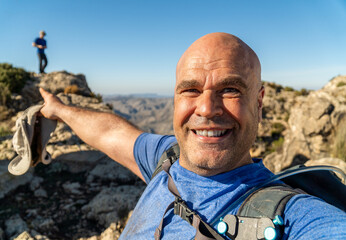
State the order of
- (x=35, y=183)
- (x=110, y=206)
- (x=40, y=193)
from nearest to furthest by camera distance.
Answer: (x=110, y=206)
(x=40, y=193)
(x=35, y=183)

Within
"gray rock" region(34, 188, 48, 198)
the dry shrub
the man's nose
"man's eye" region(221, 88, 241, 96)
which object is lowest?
"gray rock" region(34, 188, 48, 198)

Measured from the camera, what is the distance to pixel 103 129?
10.3ft

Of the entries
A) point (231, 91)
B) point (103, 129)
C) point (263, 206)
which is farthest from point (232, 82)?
point (103, 129)

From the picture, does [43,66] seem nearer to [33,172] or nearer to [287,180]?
[33,172]

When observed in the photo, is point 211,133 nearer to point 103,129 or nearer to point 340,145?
point 103,129

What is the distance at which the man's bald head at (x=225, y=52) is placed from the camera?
66.4 inches

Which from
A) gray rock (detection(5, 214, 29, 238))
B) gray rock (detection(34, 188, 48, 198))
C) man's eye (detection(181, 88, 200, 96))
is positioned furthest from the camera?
gray rock (detection(34, 188, 48, 198))

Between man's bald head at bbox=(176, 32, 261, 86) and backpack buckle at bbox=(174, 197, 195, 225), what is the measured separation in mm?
1066

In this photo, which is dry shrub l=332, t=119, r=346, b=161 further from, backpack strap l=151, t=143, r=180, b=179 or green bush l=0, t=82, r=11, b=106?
green bush l=0, t=82, r=11, b=106

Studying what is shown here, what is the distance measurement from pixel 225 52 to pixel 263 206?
1.11 meters

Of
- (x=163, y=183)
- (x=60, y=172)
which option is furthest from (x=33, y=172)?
(x=163, y=183)

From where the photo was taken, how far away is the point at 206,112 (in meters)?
1.60

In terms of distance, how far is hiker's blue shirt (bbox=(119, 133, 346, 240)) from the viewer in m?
1.18

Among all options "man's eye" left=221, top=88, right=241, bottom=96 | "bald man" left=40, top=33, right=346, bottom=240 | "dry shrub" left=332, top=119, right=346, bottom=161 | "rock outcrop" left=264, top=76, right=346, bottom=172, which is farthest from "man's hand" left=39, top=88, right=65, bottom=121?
"dry shrub" left=332, top=119, right=346, bottom=161
